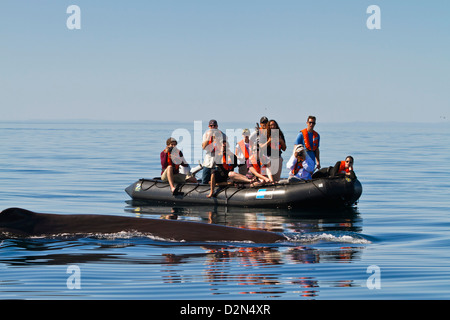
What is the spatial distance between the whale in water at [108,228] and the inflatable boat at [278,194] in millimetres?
7449

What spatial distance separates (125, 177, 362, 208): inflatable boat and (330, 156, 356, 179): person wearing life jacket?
164mm

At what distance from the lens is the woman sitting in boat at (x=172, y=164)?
22.6 metres

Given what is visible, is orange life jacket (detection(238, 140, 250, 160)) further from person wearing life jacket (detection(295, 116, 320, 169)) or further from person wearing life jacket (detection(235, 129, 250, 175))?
person wearing life jacket (detection(295, 116, 320, 169))

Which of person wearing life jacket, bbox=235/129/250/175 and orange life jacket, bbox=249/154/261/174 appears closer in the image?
person wearing life jacket, bbox=235/129/250/175

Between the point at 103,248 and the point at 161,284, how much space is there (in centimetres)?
298

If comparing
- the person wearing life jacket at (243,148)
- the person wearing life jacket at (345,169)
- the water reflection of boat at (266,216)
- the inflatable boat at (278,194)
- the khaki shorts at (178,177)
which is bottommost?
the water reflection of boat at (266,216)

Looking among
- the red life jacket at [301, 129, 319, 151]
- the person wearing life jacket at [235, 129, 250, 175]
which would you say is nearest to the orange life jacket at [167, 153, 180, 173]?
the person wearing life jacket at [235, 129, 250, 175]

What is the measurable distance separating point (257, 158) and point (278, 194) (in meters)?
1.36

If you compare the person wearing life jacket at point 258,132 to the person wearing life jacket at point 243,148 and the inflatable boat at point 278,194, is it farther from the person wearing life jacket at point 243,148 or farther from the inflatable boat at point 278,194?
the inflatable boat at point 278,194

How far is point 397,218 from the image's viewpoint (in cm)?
1922

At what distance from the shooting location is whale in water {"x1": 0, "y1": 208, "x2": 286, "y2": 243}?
13.3 metres

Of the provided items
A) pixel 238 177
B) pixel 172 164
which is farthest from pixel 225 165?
pixel 172 164

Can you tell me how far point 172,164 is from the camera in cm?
2333

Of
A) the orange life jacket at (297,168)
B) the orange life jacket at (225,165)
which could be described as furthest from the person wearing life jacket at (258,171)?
the orange life jacket at (297,168)
